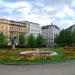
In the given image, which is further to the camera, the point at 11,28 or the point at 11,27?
the point at 11,28

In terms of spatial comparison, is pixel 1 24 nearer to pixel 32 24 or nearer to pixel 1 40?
pixel 1 40

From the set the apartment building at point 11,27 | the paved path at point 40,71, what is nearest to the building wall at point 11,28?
the apartment building at point 11,27

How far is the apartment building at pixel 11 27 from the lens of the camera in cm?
9217

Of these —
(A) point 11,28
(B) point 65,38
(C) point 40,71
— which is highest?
(A) point 11,28

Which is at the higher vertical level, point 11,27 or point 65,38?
point 11,27

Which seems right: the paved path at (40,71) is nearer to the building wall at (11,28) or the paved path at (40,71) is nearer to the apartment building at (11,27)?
the apartment building at (11,27)

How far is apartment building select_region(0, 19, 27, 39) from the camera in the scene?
9217 cm

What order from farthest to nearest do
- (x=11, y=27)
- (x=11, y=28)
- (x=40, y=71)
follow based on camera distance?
(x=11, y=28) → (x=11, y=27) → (x=40, y=71)

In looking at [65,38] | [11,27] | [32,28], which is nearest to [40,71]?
[65,38]

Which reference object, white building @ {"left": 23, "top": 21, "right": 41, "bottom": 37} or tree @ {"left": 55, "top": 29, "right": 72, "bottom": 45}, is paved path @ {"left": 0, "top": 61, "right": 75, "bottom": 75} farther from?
white building @ {"left": 23, "top": 21, "right": 41, "bottom": 37}

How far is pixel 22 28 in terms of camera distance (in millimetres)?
104250

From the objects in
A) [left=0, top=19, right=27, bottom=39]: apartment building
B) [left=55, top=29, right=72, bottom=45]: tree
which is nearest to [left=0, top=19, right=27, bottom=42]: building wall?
[left=0, top=19, right=27, bottom=39]: apartment building

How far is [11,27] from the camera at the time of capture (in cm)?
9712

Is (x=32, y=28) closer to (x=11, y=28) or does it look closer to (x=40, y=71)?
(x=11, y=28)
